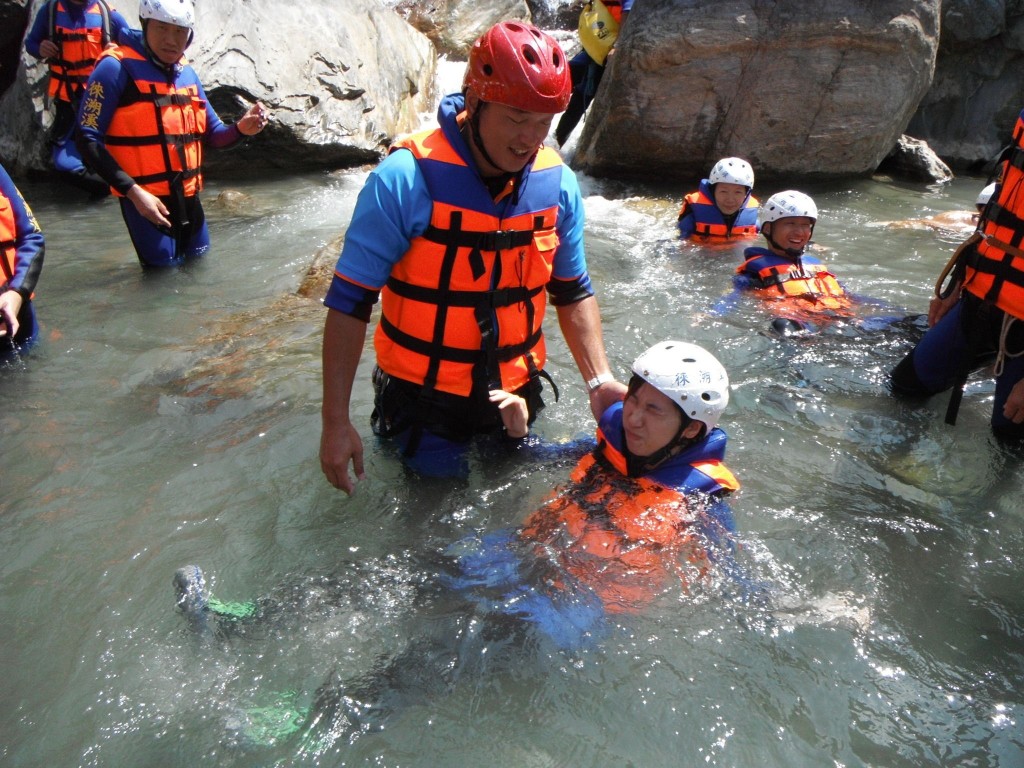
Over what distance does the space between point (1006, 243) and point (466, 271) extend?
309 centimetres

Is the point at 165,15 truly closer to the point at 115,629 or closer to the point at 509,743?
the point at 115,629

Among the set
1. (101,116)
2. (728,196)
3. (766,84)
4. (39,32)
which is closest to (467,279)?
(101,116)

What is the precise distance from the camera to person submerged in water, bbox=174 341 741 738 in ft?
9.91

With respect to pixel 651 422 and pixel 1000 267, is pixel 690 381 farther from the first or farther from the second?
pixel 1000 267

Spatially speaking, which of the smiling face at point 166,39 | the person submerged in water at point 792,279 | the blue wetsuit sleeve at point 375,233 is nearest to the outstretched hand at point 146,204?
the smiling face at point 166,39

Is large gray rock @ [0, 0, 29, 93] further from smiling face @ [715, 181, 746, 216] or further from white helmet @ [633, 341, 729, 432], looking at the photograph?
white helmet @ [633, 341, 729, 432]

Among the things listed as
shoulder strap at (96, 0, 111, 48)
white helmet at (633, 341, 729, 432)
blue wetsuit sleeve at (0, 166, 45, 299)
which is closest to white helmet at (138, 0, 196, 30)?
blue wetsuit sleeve at (0, 166, 45, 299)

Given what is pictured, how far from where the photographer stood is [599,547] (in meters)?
3.41

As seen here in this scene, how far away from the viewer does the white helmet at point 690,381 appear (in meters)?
3.44

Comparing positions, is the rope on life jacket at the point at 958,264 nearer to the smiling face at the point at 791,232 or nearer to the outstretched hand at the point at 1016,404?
the outstretched hand at the point at 1016,404

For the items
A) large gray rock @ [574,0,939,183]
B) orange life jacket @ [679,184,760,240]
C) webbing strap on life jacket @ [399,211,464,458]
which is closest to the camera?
webbing strap on life jacket @ [399,211,464,458]

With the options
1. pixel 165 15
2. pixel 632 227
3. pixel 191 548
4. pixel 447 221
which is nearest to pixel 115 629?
pixel 191 548

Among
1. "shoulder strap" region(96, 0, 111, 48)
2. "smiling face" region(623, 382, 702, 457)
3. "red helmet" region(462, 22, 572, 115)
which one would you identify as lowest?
"smiling face" region(623, 382, 702, 457)

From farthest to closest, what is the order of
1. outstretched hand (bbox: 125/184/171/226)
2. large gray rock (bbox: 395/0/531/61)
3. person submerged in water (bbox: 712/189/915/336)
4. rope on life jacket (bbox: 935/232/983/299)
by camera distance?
1. large gray rock (bbox: 395/0/531/61)
2. person submerged in water (bbox: 712/189/915/336)
3. outstretched hand (bbox: 125/184/171/226)
4. rope on life jacket (bbox: 935/232/983/299)
